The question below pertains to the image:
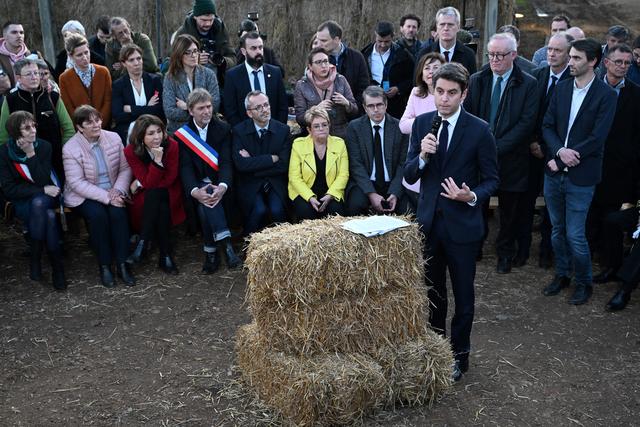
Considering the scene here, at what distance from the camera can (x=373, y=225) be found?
4641mm

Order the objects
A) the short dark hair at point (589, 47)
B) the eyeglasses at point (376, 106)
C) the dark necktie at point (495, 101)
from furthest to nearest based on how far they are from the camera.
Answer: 1. the eyeglasses at point (376, 106)
2. the dark necktie at point (495, 101)
3. the short dark hair at point (589, 47)

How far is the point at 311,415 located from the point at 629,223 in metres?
3.83

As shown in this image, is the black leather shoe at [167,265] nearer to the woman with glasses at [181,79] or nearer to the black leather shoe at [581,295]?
the woman with glasses at [181,79]

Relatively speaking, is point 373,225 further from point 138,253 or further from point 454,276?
point 138,253

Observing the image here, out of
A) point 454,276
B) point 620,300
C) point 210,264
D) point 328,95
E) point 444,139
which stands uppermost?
point 328,95

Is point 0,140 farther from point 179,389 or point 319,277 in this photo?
point 319,277

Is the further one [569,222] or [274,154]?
[274,154]

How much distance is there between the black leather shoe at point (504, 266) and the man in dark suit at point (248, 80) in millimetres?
2976

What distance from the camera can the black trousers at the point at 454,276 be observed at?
187 inches

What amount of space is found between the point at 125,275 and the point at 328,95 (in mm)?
2775

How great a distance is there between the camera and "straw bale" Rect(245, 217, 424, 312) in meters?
4.35

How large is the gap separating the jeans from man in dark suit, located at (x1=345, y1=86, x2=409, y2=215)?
4.56 feet

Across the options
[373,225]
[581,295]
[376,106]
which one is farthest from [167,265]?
[581,295]

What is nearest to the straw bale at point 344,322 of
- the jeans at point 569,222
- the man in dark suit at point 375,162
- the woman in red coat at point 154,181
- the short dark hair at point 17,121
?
the jeans at point 569,222
